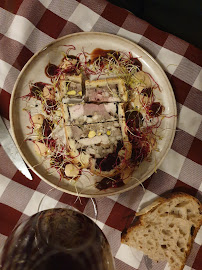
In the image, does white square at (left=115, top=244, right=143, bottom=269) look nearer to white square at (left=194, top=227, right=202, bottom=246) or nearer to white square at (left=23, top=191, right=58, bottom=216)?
white square at (left=194, top=227, right=202, bottom=246)

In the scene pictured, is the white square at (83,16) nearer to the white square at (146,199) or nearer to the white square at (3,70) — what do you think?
the white square at (3,70)

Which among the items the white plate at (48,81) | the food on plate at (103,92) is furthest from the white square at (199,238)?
the food on plate at (103,92)

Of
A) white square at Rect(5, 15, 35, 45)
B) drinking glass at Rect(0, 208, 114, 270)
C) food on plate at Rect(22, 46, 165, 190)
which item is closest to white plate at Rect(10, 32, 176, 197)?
food on plate at Rect(22, 46, 165, 190)

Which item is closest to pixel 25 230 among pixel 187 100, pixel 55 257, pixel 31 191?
pixel 55 257

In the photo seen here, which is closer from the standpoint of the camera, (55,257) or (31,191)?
(55,257)

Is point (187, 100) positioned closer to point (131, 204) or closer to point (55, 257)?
point (131, 204)

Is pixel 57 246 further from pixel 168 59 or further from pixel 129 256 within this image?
pixel 168 59
